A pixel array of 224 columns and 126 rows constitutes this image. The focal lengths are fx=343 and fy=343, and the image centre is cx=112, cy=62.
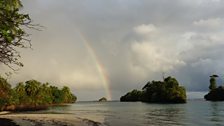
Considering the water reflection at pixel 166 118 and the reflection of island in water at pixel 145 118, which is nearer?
the reflection of island in water at pixel 145 118

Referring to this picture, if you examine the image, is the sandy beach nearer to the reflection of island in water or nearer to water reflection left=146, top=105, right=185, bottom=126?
the reflection of island in water

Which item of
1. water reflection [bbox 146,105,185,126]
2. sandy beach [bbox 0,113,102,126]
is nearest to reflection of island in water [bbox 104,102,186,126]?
water reflection [bbox 146,105,185,126]

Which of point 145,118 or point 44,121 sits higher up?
point 145,118

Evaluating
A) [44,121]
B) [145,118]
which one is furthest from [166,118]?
[44,121]

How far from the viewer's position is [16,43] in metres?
16.9

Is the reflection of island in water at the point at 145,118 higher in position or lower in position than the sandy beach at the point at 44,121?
higher

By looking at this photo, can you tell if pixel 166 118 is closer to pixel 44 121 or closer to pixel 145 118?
pixel 145 118

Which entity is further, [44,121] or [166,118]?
[166,118]

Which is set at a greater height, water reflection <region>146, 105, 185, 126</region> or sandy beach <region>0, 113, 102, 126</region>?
water reflection <region>146, 105, 185, 126</region>

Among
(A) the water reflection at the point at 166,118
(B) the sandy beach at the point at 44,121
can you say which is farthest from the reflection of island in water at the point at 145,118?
(B) the sandy beach at the point at 44,121

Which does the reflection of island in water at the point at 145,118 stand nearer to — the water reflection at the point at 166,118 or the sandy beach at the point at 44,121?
the water reflection at the point at 166,118

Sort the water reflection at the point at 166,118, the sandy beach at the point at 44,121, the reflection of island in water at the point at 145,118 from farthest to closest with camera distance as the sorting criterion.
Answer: the water reflection at the point at 166,118 → the reflection of island in water at the point at 145,118 → the sandy beach at the point at 44,121

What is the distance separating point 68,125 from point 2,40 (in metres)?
37.7

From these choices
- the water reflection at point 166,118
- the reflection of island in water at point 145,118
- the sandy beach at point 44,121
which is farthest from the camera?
the water reflection at point 166,118
